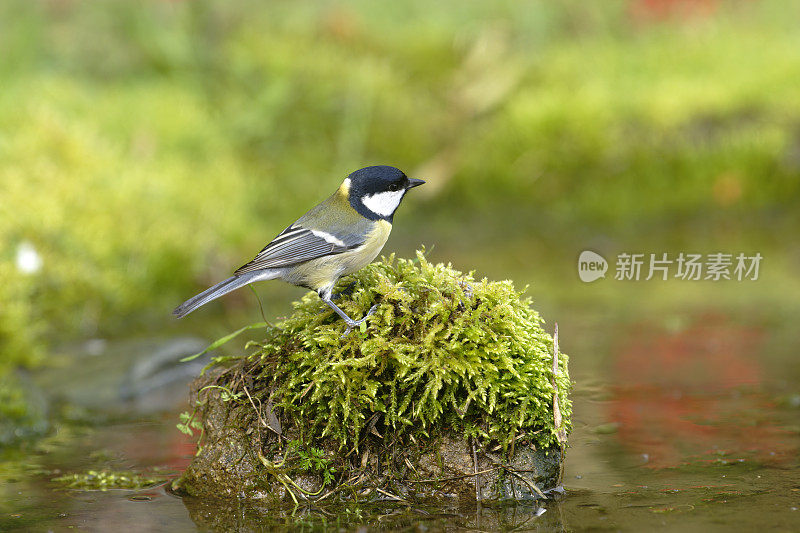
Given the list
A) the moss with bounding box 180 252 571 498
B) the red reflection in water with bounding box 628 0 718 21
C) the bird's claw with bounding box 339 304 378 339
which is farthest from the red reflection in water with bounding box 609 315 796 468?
the red reflection in water with bounding box 628 0 718 21

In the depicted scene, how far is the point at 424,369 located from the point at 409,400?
6.8 inches

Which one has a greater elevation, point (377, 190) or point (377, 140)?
point (377, 140)

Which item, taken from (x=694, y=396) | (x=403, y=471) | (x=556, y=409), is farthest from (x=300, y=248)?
(x=694, y=396)

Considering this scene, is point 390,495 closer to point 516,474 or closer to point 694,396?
point 516,474

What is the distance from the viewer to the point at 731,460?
184 inches

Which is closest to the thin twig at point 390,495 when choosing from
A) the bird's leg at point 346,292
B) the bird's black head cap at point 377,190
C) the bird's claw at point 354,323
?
the bird's claw at point 354,323

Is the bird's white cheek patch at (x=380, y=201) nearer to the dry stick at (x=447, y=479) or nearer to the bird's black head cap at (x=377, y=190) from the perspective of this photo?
the bird's black head cap at (x=377, y=190)

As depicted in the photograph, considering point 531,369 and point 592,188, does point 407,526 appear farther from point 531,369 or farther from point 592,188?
point 592,188

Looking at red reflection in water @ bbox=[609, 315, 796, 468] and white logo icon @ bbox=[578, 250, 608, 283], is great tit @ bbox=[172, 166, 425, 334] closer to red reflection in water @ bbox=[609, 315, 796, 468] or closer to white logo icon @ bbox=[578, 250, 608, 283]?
red reflection in water @ bbox=[609, 315, 796, 468]

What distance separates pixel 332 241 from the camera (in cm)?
457

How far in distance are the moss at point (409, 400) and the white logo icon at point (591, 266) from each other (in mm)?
5272

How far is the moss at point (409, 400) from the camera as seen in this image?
413cm

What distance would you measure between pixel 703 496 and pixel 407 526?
4.49ft

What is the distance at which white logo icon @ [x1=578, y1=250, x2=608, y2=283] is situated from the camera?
31.3 ft
